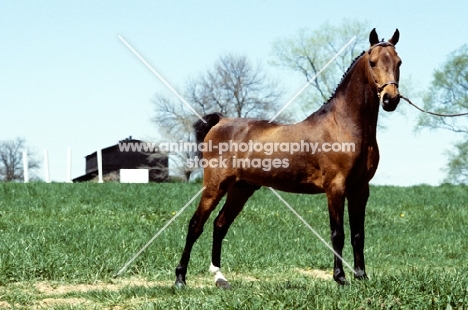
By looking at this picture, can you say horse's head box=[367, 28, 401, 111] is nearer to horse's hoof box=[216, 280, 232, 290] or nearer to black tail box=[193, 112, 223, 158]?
black tail box=[193, 112, 223, 158]

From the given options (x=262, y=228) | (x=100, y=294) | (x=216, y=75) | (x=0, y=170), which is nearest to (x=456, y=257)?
(x=262, y=228)

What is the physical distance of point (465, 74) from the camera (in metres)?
46.9

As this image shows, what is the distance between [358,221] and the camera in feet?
24.8

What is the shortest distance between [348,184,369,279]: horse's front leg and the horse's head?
1.15 meters

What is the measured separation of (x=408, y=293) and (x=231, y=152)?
294 centimetres

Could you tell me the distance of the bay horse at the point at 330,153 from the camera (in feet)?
23.5

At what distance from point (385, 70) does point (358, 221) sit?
1.79 m

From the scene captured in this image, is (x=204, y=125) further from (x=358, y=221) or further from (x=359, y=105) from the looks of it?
(x=358, y=221)

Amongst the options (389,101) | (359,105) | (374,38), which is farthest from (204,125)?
(389,101)

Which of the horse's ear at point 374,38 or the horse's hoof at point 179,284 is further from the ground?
the horse's ear at point 374,38

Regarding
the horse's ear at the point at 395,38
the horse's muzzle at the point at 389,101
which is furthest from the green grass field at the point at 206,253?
the horse's ear at the point at 395,38

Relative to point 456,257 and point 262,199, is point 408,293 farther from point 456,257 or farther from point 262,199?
point 262,199

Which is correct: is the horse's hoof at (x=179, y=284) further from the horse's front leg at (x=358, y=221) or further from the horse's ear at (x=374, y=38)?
the horse's ear at (x=374, y=38)

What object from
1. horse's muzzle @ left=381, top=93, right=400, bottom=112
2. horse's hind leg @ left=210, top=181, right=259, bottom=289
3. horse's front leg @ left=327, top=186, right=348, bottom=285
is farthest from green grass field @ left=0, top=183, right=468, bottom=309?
horse's muzzle @ left=381, top=93, right=400, bottom=112
